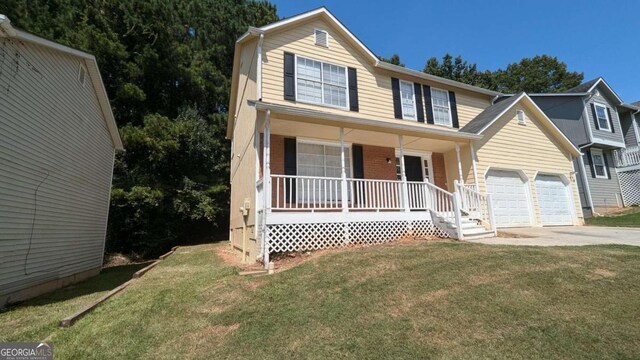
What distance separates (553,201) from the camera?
527 inches

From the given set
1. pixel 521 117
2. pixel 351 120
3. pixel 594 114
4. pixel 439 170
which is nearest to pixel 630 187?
pixel 594 114

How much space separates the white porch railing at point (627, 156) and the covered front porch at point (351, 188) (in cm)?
1560

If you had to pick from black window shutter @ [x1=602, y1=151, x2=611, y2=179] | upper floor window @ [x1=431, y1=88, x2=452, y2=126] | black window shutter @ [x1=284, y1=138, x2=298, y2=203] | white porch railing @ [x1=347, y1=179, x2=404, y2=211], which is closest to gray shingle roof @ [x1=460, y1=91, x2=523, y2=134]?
upper floor window @ [x1=431, y1=88, x2=452, y2=126]

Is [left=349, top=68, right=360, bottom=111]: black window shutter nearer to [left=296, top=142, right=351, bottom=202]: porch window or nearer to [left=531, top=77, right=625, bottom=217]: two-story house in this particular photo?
[left=296, top=142, right=351, bottom=202]: porch window

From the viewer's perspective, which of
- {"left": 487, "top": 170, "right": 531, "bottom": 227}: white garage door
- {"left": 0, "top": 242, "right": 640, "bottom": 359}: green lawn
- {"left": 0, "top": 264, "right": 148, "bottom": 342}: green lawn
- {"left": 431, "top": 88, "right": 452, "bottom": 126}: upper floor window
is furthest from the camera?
{"left": 431, "top": 88, "right": 452, "bottom": 126}: upper floor window

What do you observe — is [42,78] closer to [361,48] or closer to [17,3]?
[361,48]

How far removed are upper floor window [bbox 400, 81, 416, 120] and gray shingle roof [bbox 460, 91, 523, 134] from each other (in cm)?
230

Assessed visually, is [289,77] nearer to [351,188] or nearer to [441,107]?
[351,188]

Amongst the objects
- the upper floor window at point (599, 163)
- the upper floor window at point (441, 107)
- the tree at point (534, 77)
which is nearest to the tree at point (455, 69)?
the tree at point (534, 77)

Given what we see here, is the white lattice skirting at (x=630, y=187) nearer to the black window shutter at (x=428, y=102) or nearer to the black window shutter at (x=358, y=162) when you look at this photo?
the black window shutter at (x=428, y=102)

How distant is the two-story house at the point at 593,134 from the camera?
18844 millimetres

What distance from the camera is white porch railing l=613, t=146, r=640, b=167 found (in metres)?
19.7

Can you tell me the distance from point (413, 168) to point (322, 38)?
20.0 ft

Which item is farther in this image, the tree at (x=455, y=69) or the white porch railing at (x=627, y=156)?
the tree at (x=455, y=69)
